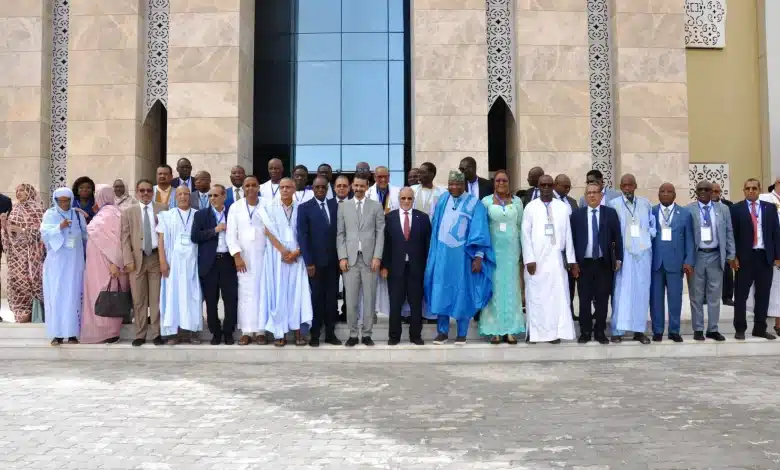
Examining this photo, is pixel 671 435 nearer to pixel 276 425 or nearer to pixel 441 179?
pixel 276 425

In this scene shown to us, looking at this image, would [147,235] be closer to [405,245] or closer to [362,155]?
[405,245]

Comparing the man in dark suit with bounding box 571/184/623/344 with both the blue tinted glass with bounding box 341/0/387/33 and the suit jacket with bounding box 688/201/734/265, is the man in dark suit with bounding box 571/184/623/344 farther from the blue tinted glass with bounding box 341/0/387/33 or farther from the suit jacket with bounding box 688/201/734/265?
the blue tinted glass with bounding box 341/0/387/33

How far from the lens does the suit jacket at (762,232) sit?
7371 millimetres

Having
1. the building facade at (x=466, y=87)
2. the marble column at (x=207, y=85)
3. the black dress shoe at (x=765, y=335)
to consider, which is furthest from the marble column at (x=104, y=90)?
the black dress shoe at (x=765, y=335)

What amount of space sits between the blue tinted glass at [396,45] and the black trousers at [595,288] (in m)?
6.92

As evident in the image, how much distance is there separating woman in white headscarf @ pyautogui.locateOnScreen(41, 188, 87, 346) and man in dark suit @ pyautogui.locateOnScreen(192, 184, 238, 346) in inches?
57.1

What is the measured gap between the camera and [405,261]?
7.18 m

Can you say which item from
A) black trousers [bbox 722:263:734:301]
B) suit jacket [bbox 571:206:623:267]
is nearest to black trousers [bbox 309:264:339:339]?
suit jacket [bbox 571:206:623:267]

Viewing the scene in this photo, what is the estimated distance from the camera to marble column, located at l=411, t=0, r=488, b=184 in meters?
11.4

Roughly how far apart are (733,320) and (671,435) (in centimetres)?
433

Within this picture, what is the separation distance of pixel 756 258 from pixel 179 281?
21.1 ft

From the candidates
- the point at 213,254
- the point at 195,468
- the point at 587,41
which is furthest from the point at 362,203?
the point at 587,41

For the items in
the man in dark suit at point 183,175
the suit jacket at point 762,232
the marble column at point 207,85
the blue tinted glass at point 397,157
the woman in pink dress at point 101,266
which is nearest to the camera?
the woman in pink dress at point 101,266

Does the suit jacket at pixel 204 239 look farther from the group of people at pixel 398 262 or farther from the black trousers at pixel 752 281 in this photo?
the black trousers at pixel 752 281
